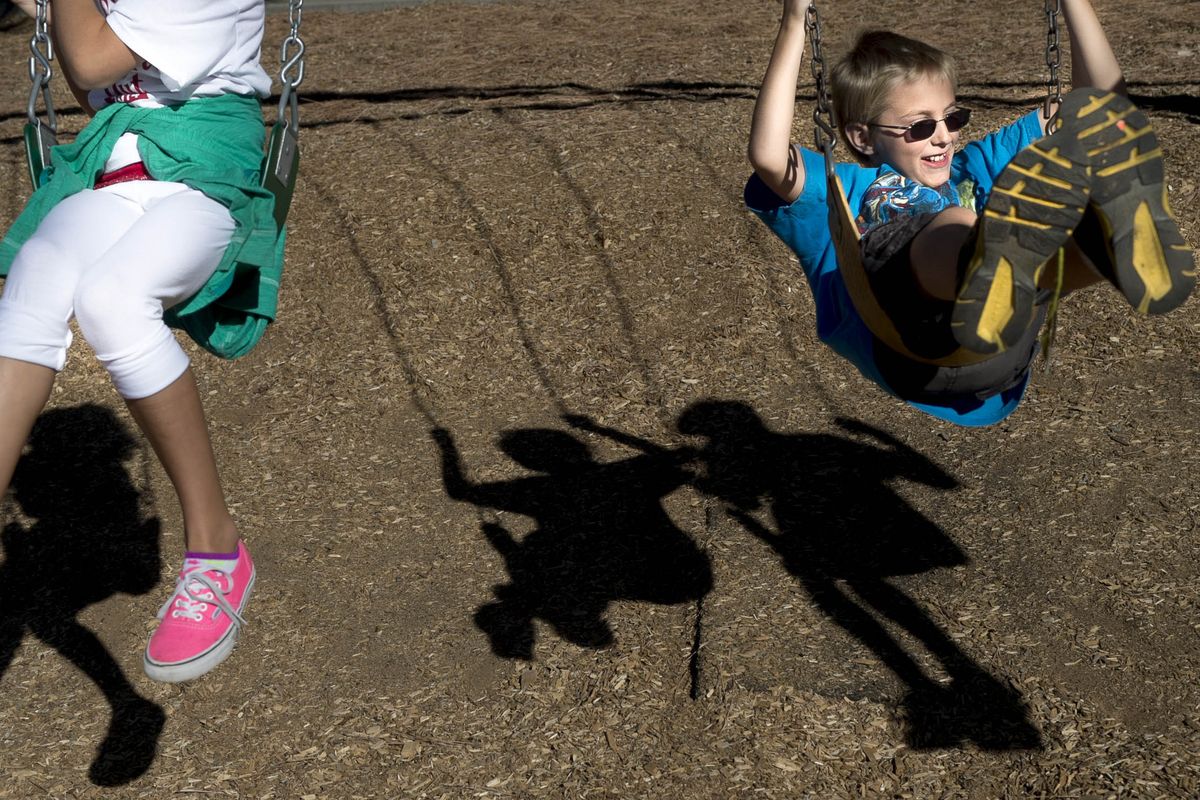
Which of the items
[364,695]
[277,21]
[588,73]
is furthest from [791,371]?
[277,21]

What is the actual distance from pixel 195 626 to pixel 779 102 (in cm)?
158

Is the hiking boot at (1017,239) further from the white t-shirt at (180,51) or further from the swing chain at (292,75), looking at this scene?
the white t-shirt at (180,51)

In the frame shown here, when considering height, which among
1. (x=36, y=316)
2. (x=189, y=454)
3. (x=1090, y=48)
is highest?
(x=1090, y=48)

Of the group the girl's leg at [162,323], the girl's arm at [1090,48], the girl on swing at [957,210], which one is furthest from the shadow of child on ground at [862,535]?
the girl's leg at [162,323]

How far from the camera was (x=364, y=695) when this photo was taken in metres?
3.64

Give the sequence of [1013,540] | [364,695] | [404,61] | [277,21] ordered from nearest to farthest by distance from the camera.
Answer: [364,695], [1013,540], [404,61], [277,21]

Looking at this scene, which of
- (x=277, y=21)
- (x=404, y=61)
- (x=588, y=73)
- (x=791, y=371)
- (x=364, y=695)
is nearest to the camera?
(x=364, y=695)

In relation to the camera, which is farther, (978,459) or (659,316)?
(659,316)

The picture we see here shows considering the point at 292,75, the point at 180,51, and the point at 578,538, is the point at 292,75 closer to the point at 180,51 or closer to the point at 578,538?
the point at 180,51

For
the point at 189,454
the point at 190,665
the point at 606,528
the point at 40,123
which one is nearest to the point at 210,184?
the point at 40,123

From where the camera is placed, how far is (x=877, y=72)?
→ 3.17m

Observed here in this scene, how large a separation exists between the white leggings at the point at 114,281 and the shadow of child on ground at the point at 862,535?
194 centimetres

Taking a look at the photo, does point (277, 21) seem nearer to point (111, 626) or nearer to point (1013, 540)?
point (111, 626)

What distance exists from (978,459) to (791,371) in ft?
2.91
